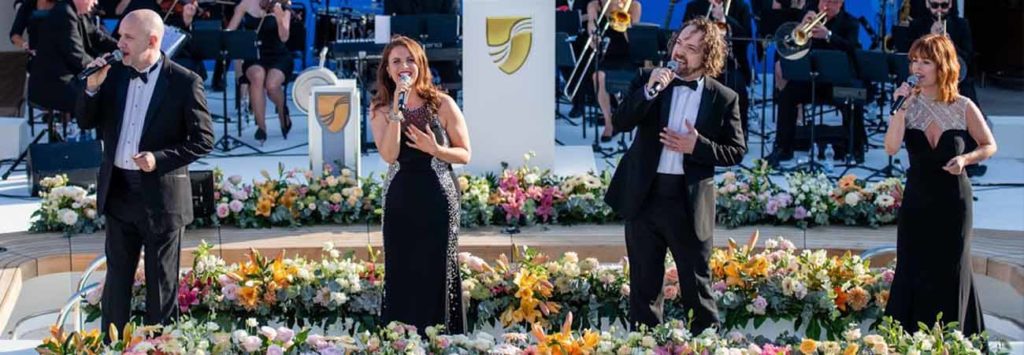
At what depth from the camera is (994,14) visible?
17891 millimetres

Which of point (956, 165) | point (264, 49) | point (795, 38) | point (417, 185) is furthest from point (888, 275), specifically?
point (264, 49)

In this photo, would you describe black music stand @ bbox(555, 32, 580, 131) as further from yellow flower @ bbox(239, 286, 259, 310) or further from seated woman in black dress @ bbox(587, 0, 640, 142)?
yellow flower @ bbox(239, 286, 259, 310)

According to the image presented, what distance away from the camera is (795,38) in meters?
12.3

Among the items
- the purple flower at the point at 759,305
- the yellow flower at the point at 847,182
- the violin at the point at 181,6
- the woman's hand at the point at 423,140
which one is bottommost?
the purple flower at the point at 759,305

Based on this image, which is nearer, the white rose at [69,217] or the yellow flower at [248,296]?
the yellow flower at [248,296]

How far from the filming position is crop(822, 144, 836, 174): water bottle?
12797 millimetres

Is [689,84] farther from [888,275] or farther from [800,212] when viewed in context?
[800,212]

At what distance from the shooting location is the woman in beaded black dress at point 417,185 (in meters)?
6.87

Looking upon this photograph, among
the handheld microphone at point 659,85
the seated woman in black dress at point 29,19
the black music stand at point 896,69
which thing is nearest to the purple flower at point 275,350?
the handheld microphone at point 659,85

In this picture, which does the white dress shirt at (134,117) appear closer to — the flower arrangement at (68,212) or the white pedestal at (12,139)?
the flower arrangement at (68,212)

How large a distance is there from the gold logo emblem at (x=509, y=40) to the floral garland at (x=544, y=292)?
3583 mm

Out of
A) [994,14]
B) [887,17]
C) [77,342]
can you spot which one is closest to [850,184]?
[77,342]

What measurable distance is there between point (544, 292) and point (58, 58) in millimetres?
5956

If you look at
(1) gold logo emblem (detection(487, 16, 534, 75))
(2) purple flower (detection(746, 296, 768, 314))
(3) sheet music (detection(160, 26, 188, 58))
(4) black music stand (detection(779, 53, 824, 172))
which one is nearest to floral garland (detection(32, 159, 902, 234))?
(1) gold logo emblem (detection(487, 16, 534, 75))
